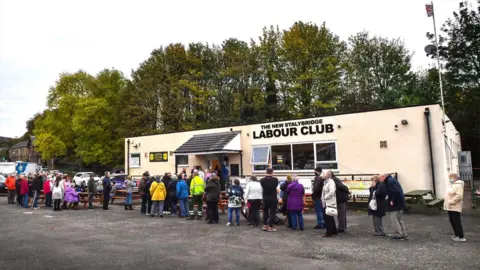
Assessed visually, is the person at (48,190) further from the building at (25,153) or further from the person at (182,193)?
the building at (25,153)

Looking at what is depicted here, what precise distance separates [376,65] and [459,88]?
320 inches

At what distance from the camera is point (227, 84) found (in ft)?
120

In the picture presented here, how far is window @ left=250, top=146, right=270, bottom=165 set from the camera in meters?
18.2

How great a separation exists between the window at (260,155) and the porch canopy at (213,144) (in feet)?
2.86

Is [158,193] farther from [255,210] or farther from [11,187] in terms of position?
[11,187]

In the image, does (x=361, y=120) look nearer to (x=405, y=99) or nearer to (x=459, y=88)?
(x=405, y=99)

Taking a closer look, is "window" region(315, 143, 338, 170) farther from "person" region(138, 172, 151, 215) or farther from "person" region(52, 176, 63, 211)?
"person" region(52, 176, 63, 211)

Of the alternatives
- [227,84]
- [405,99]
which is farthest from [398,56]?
[227,84]

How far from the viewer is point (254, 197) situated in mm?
11242

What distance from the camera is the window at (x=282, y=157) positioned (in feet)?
58.2

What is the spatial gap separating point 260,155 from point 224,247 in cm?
1041

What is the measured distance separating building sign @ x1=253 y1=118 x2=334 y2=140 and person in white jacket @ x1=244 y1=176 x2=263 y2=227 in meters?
6.61

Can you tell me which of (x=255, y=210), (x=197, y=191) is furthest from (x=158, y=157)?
(x=255, y=210)

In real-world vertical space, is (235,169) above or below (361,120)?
below
